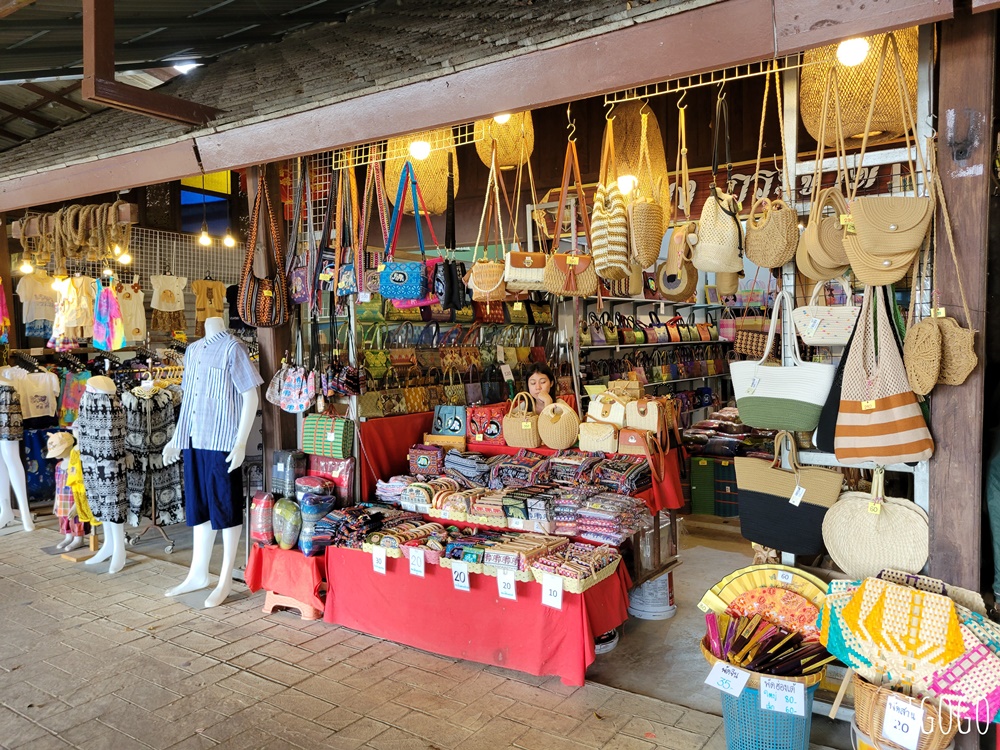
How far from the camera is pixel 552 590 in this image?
3.61 meters

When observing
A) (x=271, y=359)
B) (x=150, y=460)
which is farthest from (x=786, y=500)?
(x=150, y=460)

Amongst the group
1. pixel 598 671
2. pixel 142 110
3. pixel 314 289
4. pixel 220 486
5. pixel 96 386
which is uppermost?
pixel 142 110

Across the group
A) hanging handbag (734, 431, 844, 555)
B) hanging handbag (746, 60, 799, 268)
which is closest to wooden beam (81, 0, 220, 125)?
hanging handbag (746, 60, 799, 268)

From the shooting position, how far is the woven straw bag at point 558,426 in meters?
4.72

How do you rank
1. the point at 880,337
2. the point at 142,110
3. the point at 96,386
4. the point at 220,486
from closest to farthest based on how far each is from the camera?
the point at 880,337
the point at 142,110
the point at 220,486
the point at 96,386

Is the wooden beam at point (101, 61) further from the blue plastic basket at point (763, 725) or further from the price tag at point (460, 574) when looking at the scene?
the blue plastic basket at point (763, 725)

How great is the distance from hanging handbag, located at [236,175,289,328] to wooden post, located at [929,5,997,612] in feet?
12.9

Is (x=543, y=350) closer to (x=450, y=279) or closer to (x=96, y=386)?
(x=450, y=279)

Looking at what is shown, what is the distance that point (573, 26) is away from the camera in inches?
111

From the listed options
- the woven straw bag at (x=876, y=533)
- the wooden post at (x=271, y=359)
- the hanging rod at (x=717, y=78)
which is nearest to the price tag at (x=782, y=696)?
the woven straw bag at (x=876, y=533)

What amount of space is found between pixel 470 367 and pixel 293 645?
8.72 feet

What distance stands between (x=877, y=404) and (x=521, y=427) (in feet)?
8.41

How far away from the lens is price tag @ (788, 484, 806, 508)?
299cm

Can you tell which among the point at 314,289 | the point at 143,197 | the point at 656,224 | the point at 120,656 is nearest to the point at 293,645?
the point at 120,656
